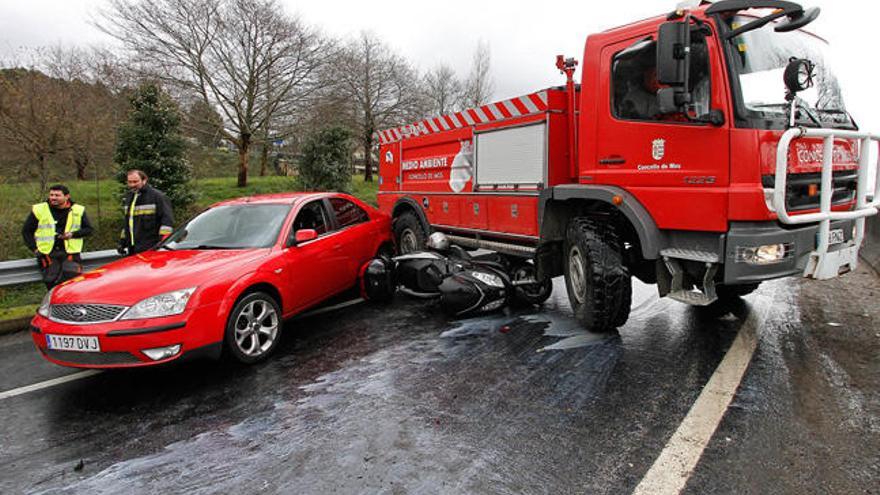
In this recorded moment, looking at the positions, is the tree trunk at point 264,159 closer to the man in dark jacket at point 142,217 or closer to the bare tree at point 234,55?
the bare tree at point 234,55

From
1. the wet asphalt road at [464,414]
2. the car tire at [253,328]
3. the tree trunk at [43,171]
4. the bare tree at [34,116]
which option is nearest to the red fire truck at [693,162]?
the wet asphalt road at [464,414]

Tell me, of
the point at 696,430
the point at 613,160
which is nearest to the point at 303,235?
the point at 613,160

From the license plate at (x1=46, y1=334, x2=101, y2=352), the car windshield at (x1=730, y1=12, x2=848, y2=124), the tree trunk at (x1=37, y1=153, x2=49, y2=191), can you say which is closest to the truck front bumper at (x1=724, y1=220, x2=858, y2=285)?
the car windshield at (x1=730, y1=12, x2=848, y2=124)

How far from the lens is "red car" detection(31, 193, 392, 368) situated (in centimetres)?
389

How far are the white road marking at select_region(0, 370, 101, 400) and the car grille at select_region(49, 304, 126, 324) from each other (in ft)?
2.03

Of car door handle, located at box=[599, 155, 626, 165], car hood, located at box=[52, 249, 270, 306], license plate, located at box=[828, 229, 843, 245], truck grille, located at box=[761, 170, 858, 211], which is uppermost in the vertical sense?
car door handle, located at box=[599, 155, 626, 165]

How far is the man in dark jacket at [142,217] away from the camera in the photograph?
254 inches

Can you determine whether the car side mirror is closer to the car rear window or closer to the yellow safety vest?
the car rear window

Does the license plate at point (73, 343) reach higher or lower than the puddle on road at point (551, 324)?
higher

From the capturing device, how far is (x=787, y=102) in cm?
388

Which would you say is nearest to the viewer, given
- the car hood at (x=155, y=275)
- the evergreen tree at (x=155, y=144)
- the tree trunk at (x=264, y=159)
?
the car hood at (x=155, y=275)

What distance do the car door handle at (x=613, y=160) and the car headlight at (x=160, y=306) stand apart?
370 centimetres

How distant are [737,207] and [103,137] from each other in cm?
1153

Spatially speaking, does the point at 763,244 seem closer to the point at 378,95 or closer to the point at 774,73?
the point at 774,73
